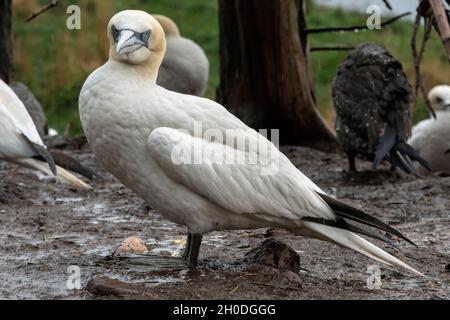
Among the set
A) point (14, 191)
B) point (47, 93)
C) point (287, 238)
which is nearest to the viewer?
point (287, 238)

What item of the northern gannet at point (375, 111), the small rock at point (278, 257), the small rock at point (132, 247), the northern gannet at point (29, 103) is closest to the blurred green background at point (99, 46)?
the northern gannet at point (29, 103)

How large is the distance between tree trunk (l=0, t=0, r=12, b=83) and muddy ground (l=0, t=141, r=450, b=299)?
2.13 meters

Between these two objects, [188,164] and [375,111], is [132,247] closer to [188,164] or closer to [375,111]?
[188,164]

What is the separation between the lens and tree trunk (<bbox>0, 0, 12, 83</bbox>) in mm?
10422

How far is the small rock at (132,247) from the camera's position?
550 cm

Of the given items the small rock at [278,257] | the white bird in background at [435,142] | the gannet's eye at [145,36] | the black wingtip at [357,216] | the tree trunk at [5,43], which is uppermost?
the gannet's eye at [145,36]

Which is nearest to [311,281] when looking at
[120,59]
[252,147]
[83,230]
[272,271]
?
[272,271]

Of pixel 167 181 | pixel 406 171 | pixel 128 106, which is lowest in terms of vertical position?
pixel 406 171

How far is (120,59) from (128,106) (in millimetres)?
302

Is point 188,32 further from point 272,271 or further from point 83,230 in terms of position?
point 272,271

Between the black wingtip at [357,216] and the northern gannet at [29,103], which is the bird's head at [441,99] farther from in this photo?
the black wingtip at [357,216]

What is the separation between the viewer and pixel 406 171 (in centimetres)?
828

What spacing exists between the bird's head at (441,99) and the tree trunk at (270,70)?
144 cm

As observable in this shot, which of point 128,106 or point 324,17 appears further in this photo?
point 324,17
